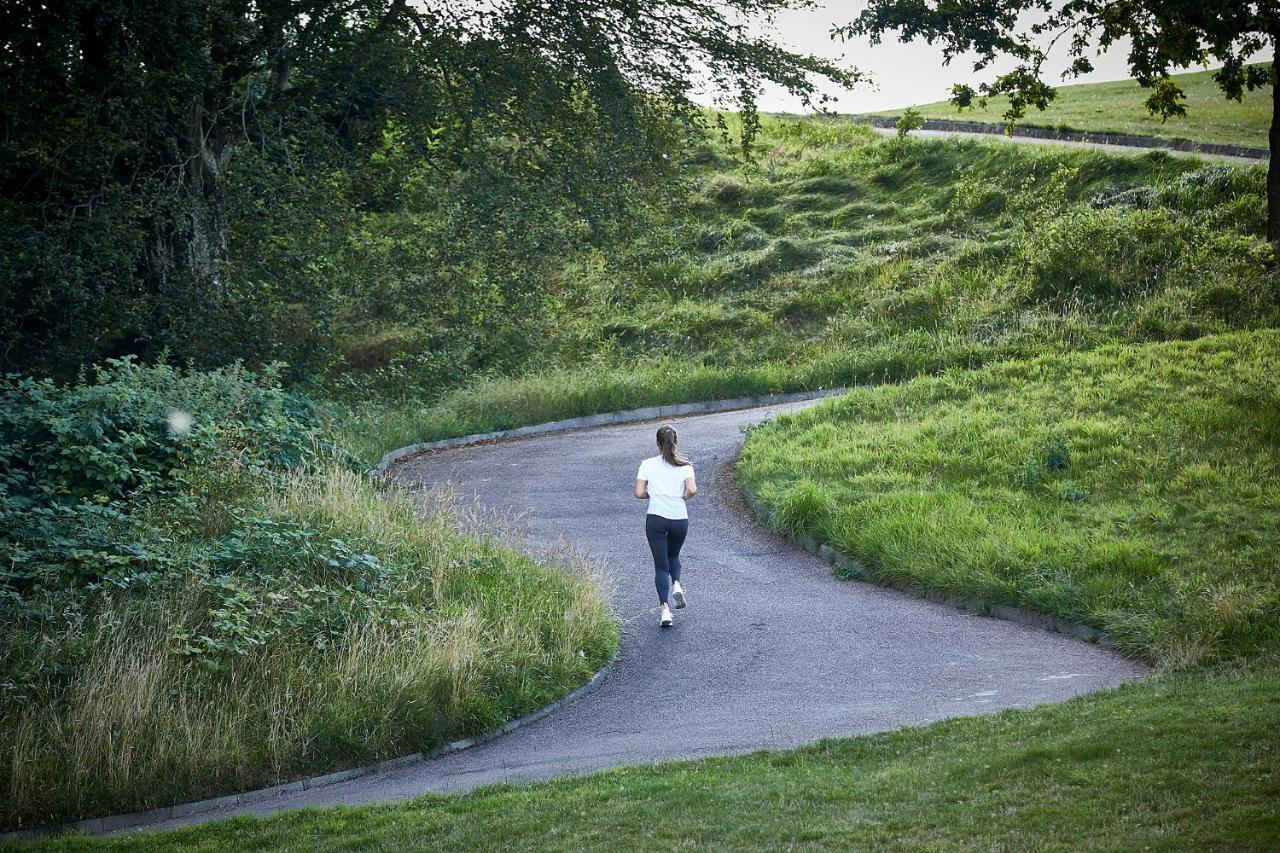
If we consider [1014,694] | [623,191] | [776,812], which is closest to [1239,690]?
[1014,694]

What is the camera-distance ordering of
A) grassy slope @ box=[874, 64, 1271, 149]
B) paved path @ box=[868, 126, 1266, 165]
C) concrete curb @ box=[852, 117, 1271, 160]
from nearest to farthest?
paved path @ box=[868, 126, 1266, 165] < concrete curb @ box=[852, 117, 1271, 160] < grassy slope @ box=[874, 64, 1271, 149]

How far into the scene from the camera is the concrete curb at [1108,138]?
33.7m

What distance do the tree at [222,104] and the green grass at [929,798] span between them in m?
13.8

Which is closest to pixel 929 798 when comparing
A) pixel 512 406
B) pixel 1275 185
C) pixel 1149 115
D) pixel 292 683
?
pixel 292 683

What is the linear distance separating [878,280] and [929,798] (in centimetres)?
2538

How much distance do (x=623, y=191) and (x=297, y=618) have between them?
12.1 m

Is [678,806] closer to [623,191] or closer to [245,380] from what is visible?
[245,380]

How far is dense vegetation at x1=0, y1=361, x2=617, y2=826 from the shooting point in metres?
8.60

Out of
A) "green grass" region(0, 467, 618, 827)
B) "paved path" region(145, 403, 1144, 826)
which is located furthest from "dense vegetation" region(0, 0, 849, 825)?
"paved path" region(145, 403, 1144, 826)

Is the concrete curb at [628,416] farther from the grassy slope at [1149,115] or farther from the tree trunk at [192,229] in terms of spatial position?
the grassy slope at [1149,115]

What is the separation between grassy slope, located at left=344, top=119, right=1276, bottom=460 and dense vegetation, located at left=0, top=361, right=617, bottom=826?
683cm

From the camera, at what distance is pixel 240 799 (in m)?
8.50

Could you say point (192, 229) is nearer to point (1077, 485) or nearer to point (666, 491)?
point (666, 491)

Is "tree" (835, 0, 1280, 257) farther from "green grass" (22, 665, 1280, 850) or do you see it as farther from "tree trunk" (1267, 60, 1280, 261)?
"green grass" (22, 665, 1280, 850)
